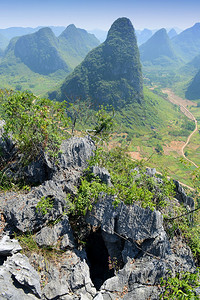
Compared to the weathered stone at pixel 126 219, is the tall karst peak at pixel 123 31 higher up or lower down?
higher up

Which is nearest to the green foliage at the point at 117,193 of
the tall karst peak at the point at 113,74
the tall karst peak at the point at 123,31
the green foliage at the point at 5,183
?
the green foliage at the point at 5,183

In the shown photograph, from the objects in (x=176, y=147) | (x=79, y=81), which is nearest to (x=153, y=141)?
(x=176, y=147)

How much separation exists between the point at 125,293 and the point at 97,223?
133 inches

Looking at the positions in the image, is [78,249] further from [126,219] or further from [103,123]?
[103,123]

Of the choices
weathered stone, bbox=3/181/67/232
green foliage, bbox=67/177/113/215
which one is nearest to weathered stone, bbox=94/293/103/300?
green foliage, bbox=67/177/113/215

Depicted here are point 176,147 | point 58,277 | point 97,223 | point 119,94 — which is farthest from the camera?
point 119,94

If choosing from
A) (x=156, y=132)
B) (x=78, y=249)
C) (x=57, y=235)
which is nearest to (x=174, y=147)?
(x=156, y=132)

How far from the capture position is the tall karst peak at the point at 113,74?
146 m

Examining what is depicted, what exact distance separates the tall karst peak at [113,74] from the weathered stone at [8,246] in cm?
13934

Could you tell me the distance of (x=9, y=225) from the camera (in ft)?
30.3

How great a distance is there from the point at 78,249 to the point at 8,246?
3924mm

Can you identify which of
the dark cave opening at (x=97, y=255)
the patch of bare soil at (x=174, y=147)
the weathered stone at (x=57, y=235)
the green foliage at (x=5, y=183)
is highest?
the green foliage at (x=5, y=183)

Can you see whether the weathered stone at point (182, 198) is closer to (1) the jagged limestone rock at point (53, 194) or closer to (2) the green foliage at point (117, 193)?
(2) the green foliage at point (117, 193)

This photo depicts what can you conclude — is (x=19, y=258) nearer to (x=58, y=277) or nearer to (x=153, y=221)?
(x=58, y=277)
